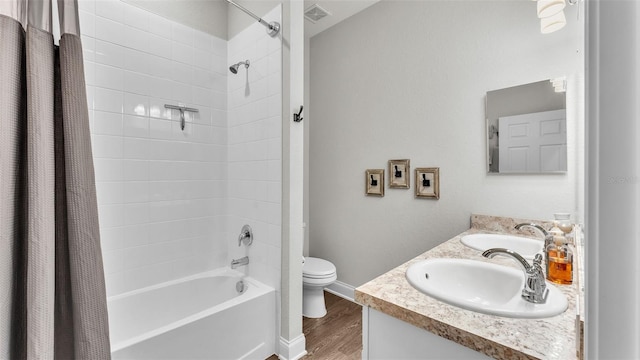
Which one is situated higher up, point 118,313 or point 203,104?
point 203,104

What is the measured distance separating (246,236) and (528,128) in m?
1.97

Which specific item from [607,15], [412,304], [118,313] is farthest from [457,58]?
[118,313]

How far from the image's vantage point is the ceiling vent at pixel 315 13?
2502 millimetres

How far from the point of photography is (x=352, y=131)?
2.65 meters

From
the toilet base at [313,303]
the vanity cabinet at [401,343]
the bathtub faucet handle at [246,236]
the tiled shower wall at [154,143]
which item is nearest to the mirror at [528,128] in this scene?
the vanity cabinet at [401,343]

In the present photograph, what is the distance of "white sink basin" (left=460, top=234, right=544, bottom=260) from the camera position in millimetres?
1372

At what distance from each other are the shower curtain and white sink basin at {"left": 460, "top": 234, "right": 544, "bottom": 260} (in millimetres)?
1516

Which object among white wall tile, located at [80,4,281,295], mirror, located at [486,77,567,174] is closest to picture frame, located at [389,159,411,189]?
mirror, located at [486,77,567,174]

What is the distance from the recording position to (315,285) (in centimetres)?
225

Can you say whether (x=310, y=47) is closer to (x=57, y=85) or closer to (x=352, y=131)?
(x=352, y=131)

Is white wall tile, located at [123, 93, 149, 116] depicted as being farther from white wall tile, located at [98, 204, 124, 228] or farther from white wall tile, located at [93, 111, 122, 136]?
white wall tile, located at [98, 204, 124, 228]

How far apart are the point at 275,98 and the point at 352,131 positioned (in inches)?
38.7

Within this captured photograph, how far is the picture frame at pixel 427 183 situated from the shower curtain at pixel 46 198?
1948 mm

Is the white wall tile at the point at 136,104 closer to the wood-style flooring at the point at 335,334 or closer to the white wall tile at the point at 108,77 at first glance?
the white wall tile at the point at 108,77
